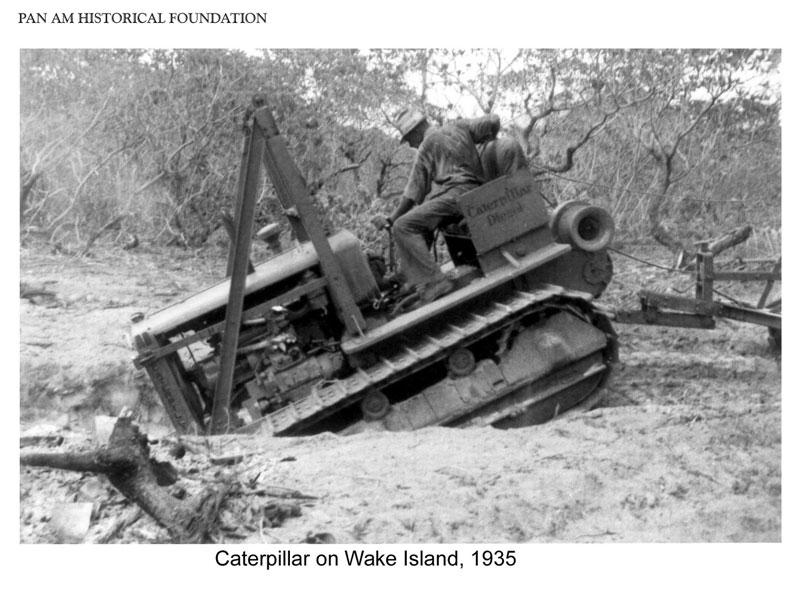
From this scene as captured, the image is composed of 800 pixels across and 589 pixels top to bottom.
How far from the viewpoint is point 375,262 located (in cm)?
694

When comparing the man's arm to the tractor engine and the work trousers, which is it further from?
the tractor engine

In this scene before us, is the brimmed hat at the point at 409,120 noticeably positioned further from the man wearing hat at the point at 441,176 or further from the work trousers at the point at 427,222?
the work trousers at the point at 427,222

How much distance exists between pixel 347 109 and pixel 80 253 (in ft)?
12.3

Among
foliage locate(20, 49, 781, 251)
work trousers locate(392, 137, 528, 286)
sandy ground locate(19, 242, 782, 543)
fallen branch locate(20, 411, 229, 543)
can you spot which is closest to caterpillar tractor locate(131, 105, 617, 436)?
work trousers locate(392, 137, 528, 286)

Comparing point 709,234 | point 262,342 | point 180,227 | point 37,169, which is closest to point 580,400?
point 262,342

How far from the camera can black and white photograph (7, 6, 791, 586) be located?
4527mm

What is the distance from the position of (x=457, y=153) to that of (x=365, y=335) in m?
1.54

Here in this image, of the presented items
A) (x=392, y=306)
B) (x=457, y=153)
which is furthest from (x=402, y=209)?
(x=392, y=306)

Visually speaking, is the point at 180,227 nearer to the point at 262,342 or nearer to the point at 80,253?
the point at 80,253

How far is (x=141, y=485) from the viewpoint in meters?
4.24

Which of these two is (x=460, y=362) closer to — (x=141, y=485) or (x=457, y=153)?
(x=457, y=153)

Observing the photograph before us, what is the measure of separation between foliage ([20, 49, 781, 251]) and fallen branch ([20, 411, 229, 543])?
541 cm

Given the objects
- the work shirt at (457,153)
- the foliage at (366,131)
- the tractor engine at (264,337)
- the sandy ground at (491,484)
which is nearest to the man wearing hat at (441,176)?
the work shirt at (457,153)

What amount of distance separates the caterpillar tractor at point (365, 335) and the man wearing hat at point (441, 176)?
0.52ft
